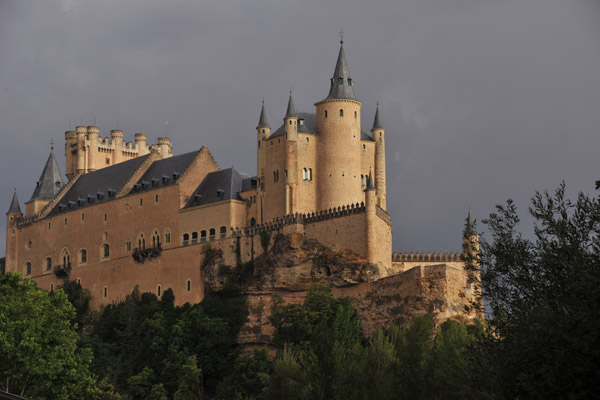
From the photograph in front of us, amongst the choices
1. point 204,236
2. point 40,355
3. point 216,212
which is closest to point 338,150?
point 216,212

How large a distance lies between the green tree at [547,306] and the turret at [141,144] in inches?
3684

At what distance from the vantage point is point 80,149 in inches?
5217

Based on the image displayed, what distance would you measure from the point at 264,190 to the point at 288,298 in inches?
386

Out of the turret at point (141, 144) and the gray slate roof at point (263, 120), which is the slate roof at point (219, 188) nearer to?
the gray slate roof at point (263, 120)

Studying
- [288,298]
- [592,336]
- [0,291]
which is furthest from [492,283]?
[288,298]

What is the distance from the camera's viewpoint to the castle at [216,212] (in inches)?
3826

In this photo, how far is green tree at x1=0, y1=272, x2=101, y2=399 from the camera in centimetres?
7406

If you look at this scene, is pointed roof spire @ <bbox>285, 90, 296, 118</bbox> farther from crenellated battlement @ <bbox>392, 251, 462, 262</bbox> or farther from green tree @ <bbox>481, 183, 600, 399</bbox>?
green tree @ <bbox>481, 183, 600, 399</bbox>

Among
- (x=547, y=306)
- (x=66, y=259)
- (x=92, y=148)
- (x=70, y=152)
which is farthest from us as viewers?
(x=70, y=152)

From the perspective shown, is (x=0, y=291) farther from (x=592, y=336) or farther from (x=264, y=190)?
(x=592, y=336)

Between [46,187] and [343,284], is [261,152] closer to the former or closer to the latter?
[343,284]

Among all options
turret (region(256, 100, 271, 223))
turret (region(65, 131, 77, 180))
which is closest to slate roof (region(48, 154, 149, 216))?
turret (region(65, 131, 77, 180))

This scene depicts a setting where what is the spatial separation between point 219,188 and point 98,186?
20340 mm

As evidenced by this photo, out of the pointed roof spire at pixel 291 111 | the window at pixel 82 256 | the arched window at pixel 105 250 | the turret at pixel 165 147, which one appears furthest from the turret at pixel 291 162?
the turret at pixel 165 147
